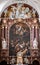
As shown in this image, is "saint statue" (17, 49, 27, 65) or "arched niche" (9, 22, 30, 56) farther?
"arched niche" (9, 22, 30, 56)

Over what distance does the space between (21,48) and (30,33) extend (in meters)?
1.39

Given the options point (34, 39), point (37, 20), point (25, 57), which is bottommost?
point (25, 57)

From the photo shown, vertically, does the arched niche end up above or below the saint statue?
above

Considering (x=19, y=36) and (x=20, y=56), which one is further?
(x=19, y=36)

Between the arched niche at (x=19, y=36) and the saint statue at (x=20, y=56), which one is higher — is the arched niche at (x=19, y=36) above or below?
above

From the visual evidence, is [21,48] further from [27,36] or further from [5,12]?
[5,12]

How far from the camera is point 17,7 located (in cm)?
1947

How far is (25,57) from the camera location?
61.9ft

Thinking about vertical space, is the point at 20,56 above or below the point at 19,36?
below

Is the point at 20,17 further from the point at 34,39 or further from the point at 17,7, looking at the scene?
the point at 34,39

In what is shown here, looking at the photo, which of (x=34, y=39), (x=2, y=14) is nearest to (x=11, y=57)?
(x=34, y=39)

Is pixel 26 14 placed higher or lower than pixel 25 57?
higher

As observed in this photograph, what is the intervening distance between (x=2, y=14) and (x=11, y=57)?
11.5 feet

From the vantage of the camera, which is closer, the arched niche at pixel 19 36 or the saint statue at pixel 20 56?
the saint statue at pixel 20 56
